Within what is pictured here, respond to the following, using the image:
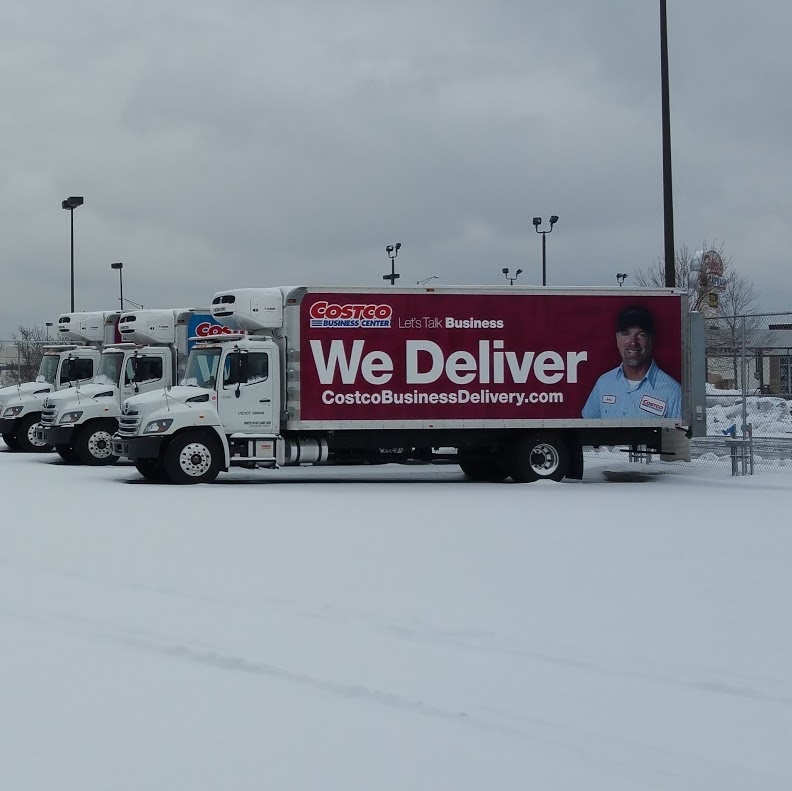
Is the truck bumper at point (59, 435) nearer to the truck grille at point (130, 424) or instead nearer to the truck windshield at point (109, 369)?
the truck windshield at point (109, 369)

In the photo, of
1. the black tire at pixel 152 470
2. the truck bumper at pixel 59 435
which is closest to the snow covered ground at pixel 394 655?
the black tire at pixel 152 470

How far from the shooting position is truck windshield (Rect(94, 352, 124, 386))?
971 inches

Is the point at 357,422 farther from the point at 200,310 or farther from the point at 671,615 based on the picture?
the point at 671,615

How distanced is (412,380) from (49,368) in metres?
10.3

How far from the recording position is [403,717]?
5617 mm

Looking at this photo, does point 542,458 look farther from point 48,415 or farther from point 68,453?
point 48,415

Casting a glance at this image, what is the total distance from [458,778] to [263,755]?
843mm

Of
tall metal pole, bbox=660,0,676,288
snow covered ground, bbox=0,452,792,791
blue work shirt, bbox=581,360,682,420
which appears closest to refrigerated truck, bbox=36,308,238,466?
blue work shirt, bbox=581,360,682,420

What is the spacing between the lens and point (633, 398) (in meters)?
20.8

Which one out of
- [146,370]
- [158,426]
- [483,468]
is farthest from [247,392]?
[146,370]

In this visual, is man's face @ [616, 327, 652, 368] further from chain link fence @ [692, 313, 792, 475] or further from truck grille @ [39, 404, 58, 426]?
truck grille @ [39, 404, 58, 426]

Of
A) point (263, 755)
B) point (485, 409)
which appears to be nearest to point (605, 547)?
point (263, 755)

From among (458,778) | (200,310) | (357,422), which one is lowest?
(458,778)

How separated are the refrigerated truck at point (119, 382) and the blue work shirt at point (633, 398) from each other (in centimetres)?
811
